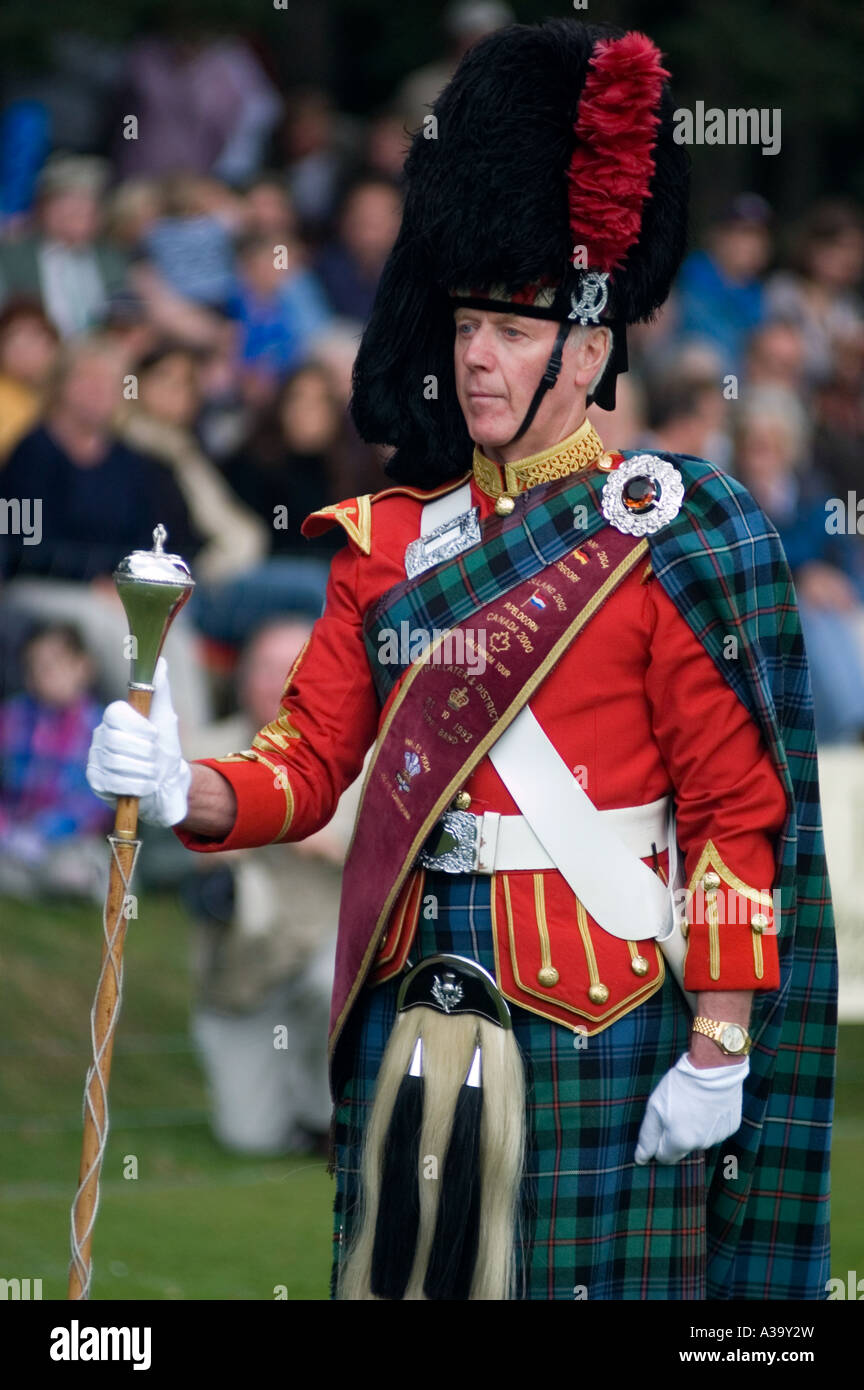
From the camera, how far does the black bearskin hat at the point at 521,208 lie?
142 inches

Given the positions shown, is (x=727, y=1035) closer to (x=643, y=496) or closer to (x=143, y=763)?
(x=643, y=496)

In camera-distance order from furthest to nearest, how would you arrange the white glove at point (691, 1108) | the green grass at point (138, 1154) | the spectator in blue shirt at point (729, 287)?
the spectator in blue shirt at point (729, 287) < the green grass at point (138, 1154) < the white glove at point (691, 1108)

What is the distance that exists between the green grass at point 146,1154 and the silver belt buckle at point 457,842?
1871 mm

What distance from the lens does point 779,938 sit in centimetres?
379

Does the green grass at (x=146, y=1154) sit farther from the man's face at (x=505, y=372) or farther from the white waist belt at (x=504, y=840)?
the man's face at (x=505, y=372)

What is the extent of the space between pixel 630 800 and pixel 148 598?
0.84m

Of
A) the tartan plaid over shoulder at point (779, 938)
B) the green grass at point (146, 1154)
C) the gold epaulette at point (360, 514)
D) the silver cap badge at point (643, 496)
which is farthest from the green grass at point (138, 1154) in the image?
the silver cap badge at point (643, 496)

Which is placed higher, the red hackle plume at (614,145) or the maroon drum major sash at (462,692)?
the red hackle plume at (614,145)

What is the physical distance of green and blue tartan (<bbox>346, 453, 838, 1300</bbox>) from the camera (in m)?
3.62

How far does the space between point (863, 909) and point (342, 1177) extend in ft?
13.2

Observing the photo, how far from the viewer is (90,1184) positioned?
3486 mm

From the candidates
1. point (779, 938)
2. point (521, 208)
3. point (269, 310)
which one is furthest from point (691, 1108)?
point (269, 310)

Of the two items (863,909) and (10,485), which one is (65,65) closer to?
(10,485)

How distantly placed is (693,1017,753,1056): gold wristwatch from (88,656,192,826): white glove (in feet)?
2.94
